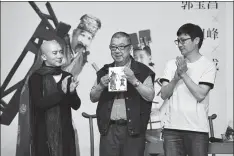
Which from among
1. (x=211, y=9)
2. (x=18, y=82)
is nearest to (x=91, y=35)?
(x=18, y=82)

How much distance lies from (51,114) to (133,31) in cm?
137

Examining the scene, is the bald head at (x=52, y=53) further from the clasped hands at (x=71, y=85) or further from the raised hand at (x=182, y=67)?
the raised hand at (x=182, y=67)

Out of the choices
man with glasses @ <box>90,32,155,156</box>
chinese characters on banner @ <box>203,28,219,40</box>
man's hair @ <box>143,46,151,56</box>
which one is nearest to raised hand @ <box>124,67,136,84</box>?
man with glasses @ <box>90,32,155,156</box>

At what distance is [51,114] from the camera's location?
8.93 ft

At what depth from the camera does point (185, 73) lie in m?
2.39

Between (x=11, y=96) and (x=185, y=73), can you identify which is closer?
(x=185, y=73)

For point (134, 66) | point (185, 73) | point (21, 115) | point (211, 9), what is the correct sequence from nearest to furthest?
point (185, 73), point (134, 66), point (21, 115), point (211, 9)

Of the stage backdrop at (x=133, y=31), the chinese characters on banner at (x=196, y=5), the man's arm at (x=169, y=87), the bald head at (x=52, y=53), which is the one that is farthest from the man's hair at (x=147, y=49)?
the man's arm at (x=169, y=87)

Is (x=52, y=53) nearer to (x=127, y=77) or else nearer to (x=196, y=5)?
(x=127, y=77)

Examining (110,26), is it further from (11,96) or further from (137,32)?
(11,96)

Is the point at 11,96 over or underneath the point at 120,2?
underneath

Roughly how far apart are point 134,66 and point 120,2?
4.46 feet

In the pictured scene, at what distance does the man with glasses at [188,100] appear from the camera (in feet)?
7.84

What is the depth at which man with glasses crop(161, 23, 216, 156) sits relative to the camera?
2391 millimetres
